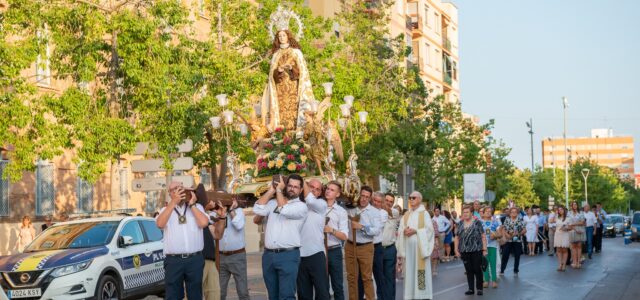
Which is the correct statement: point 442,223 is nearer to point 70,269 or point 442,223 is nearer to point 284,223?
point 70,269

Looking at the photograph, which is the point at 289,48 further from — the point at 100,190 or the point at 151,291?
the point at 100,190

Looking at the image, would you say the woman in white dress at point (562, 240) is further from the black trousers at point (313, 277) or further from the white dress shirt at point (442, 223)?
the black trousers at point (313, 277)

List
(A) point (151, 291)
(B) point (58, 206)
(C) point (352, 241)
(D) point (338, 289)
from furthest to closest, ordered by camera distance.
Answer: (B) point (58, 206), (A) point (151, 291), (C) point (352, 241), (D) point (338, 289)

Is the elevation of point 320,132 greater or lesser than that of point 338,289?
greater

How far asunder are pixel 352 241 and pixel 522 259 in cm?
1938

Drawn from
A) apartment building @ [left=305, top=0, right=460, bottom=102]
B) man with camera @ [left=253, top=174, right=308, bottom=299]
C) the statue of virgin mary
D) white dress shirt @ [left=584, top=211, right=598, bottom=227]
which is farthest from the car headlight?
apartment building @ [left=305, top=0, right=460, bottom=102]

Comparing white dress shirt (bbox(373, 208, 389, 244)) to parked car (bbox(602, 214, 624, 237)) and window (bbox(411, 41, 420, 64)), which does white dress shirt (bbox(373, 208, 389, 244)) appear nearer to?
parked car (bbox(602, 214, 624, 237))

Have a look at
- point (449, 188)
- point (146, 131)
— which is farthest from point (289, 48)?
point (449, 188)

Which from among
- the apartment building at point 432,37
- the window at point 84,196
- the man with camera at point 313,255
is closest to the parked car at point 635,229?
the apartment building at point 432,37

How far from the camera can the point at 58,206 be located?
30156mm

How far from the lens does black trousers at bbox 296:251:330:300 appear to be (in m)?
13.0

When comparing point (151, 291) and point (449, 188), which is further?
point (449, 188)

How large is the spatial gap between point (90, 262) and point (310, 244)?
178 inches

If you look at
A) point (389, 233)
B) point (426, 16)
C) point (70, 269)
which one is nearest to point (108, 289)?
point (70, 269)
